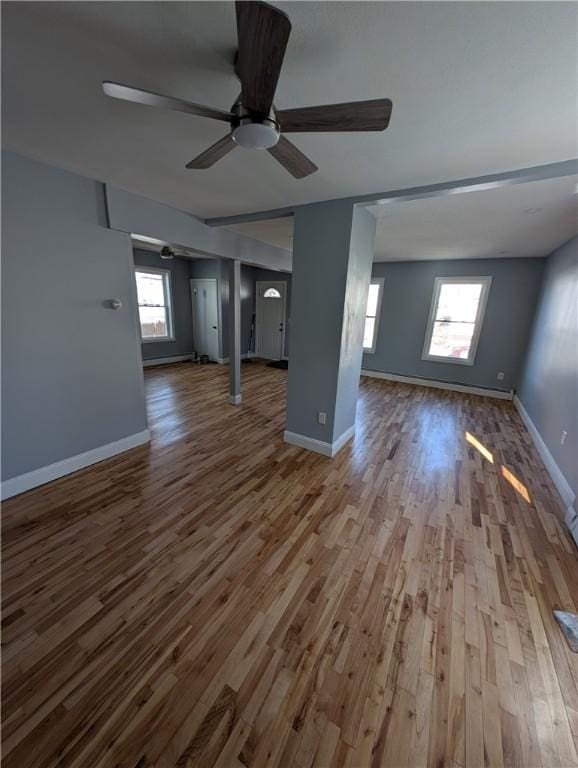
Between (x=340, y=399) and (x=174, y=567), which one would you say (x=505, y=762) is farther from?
(x=340, y=399)

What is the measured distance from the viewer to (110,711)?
1.10m

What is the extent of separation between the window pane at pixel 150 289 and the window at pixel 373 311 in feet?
15.7

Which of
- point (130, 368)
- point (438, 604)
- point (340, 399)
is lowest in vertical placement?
point (438, 604)

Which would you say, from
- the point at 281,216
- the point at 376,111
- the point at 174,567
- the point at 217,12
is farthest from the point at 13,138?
the point at 174,567

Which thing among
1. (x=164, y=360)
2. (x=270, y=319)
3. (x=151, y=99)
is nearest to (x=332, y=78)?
(x=151, y=99)

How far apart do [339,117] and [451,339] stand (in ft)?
17.8

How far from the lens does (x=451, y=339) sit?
5.63 metres

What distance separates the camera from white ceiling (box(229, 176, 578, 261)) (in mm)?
2348

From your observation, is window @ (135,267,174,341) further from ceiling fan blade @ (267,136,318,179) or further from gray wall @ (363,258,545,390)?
ceiling fan blade @ (267,136,318,179)

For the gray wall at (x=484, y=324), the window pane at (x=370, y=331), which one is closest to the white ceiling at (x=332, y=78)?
the gray wall at (x=484, y=324)

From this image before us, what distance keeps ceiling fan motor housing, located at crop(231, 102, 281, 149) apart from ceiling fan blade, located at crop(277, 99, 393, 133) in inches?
2.3

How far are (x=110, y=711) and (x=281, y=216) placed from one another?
3532 millimetres

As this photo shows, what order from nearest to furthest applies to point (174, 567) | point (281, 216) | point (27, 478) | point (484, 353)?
1. point (174, 567)
2. point (27, 478)
3. point (281, 216)
4. point (484, 353)

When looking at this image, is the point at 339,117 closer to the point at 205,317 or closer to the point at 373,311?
the point at 373,311
